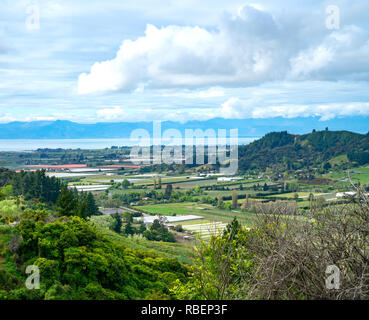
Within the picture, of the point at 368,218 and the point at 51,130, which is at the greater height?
the point at 51,130

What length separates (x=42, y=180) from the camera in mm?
41938

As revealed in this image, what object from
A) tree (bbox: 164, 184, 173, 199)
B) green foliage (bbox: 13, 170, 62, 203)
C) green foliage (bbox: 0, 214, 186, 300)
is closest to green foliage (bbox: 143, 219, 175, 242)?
green foliage (bbox: 13, 170, 62, 203)

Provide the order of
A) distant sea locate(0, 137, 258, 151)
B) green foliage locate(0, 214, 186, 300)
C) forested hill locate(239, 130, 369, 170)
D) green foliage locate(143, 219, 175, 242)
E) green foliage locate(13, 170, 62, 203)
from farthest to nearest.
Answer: distant sea locate(0, 137, 258, 151), forested hill locate(239, 130, 369, 170), green foliage locate(13, 170, 62, 203), green foliage locate(143, 219, 175, 242), green foliage locate(0, 214, 186, 300)

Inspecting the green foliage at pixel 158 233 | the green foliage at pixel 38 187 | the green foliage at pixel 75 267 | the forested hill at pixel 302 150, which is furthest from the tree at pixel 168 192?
the green foliage at pixel 75 267

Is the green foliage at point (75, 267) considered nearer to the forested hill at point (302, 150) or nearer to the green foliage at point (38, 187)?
the green foliage at point (38, 187)

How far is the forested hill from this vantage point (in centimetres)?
11356

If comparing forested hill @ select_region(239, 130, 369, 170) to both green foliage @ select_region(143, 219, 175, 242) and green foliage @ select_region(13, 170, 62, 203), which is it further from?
green foliage @ select_region(13, 170, 62, 203)

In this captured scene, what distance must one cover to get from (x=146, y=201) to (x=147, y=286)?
176 feet

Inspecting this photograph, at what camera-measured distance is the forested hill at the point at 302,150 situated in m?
114

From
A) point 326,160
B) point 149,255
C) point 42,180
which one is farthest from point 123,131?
point 149,255

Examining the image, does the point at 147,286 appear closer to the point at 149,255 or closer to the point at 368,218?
the point at 149,255

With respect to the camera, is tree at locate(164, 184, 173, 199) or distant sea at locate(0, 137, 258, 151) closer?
tree at locate(164, 184, 173, 199)

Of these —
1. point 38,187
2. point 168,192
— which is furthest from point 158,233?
point 168,192
